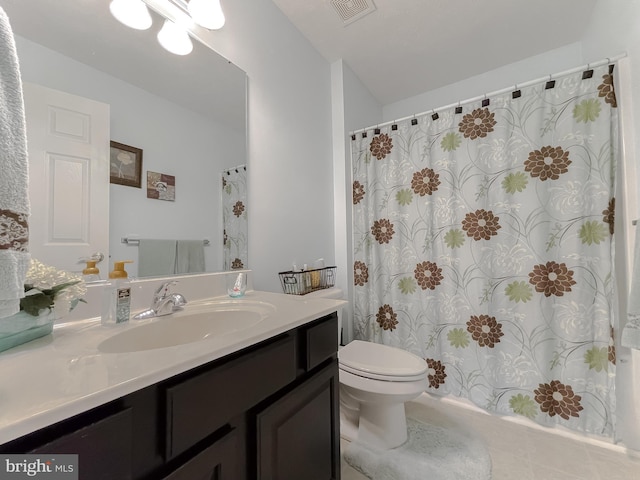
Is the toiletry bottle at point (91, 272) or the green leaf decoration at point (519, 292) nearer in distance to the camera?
the toiletry bottle at point (91, 272)

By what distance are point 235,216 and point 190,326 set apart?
548mm

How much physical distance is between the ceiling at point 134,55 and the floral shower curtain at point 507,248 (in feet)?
3.59

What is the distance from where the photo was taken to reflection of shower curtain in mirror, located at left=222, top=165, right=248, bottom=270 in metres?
1.20

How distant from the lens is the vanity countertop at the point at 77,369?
12.9 inches

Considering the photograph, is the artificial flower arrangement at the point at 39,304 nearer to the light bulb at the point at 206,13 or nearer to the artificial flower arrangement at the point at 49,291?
the artificial flower arrangement at the point at 49,291

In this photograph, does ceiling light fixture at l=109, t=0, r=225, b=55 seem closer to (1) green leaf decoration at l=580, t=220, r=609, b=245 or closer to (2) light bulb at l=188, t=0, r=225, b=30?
(2) light bulb at l=188, t=0, r=225, b=30

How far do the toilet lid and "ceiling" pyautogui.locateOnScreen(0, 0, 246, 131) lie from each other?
1.27 meters

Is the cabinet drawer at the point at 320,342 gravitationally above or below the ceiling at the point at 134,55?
below

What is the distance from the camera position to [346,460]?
1.21 meters

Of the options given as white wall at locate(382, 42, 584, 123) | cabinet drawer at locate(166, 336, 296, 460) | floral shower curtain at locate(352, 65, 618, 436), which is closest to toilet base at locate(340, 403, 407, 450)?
floral shower curtain at locate(352, 65, 618, 436)

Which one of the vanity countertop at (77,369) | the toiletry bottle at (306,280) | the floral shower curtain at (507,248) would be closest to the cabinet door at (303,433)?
the vanity countertop at (77,369)

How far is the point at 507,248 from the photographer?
1.46m

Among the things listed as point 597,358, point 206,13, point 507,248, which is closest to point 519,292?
point 507,248

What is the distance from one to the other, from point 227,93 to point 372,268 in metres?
1.38
